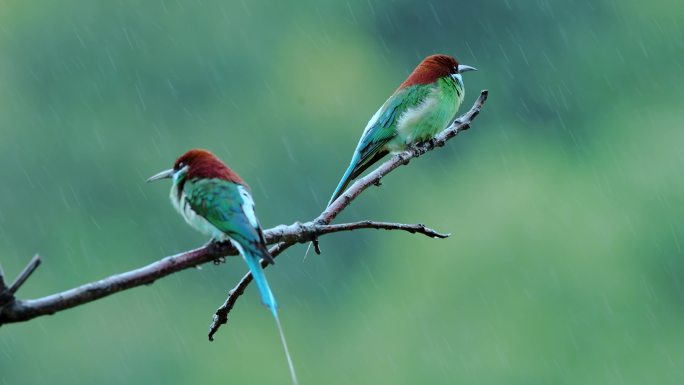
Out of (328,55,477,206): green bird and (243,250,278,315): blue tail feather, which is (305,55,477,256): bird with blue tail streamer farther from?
(243,250,278,315): blue tail feather

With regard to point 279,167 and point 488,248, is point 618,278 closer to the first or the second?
point 488,248

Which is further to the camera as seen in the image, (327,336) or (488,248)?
(327,336)

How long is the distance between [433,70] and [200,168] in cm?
247

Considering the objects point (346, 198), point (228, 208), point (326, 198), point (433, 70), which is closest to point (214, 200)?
point (228, 208)

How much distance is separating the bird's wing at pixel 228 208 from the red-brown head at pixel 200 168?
0.05ft

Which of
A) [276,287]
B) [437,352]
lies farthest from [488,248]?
[276,287]

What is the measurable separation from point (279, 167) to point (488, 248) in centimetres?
540

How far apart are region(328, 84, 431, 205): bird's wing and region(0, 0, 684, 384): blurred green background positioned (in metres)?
16.8

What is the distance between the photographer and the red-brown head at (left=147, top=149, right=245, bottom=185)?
8.52 ft

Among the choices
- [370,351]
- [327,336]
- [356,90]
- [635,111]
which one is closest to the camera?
[370,351]

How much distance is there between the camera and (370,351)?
80.3 ft

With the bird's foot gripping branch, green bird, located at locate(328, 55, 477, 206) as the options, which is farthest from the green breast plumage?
the bird's foot gripping branch

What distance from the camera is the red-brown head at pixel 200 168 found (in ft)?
8.52

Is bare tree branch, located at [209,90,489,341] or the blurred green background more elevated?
bare tree branch, located at [209,90,489,341]
